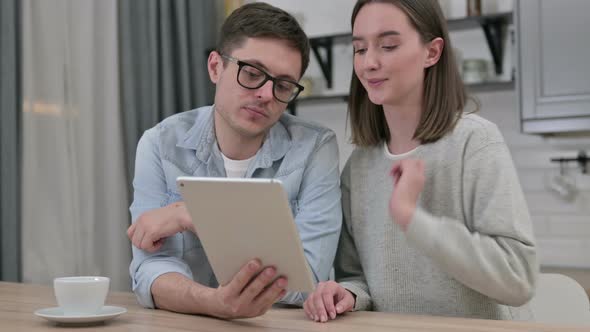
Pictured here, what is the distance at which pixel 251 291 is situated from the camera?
46.4 inches

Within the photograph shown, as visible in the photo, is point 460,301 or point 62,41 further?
point 62,41

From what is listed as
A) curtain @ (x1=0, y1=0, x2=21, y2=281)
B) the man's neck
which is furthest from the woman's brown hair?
curtain @ (x1=0, y1=0, x2=21, y2=281)

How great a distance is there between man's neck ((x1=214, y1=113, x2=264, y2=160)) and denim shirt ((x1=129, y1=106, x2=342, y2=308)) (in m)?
0.03

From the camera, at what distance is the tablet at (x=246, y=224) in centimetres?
105

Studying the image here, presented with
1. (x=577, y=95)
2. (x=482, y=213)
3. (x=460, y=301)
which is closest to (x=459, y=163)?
(x=482, y=213)

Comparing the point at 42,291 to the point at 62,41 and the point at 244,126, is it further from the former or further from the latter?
the point at 62,41

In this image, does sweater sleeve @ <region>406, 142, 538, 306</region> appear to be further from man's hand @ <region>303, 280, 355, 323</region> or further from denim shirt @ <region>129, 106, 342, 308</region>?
denim shirt @ <region>129, 106, 342, 308</region>

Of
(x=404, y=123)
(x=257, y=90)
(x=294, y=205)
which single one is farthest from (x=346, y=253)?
(x=257, y=90)

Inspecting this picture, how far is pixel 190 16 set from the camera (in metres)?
3.55

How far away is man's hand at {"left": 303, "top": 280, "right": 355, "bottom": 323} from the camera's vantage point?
127 centimetres

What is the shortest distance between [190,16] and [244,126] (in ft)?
6.63

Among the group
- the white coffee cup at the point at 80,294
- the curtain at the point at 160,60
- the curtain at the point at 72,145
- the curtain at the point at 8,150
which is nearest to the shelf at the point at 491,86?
the curtain at the point at 160,60

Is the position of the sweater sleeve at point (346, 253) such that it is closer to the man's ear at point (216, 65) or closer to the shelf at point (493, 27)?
the man's ear at point (216, 65)

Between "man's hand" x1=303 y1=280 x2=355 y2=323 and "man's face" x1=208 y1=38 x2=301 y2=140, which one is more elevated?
"man's face" x1=208 y1=38 x2=301 y2=140
